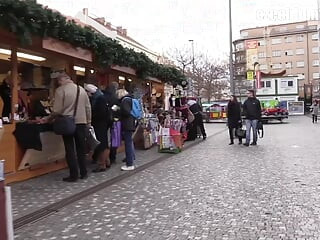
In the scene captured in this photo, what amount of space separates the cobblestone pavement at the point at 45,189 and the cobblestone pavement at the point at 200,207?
38 cm

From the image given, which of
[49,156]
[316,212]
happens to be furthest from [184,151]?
[316,212]

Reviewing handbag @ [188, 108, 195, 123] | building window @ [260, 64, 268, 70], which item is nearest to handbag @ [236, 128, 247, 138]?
handbag @ [188, 108, 195, 123]

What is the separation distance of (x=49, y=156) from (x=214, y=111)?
94.0 ft

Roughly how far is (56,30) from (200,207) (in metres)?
3.71

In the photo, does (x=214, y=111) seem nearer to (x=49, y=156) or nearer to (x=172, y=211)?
(x=49, y=156)

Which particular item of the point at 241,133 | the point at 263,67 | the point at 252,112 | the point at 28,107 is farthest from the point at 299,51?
the point at 28,107

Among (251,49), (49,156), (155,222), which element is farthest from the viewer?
(251,49)

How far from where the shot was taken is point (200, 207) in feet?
18.9

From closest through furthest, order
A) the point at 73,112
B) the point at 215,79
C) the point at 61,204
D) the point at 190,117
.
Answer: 1. the point at 61,204
2. the point at 73,112
3. the point at 190,117
4. the point at 215,79

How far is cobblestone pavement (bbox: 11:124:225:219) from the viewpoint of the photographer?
5.96 metres

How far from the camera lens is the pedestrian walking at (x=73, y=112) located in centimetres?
738

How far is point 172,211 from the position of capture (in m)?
5.59

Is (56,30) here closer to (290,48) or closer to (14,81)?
(14,81)

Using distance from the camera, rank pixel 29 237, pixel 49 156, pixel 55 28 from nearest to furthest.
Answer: pixel 29 237, pixel 55 28, pixel 49 156
